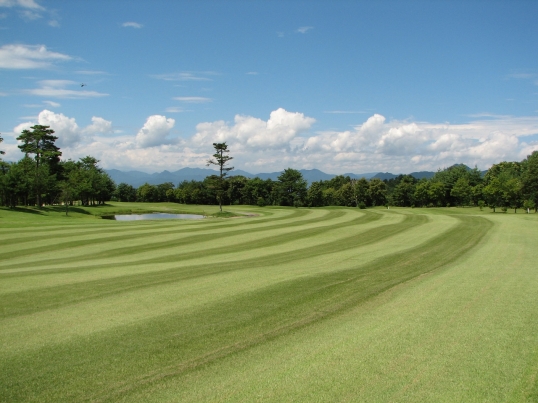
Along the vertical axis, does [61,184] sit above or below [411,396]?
above

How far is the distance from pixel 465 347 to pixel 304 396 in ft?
13.2

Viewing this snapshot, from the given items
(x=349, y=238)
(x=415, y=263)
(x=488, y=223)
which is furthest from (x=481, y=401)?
(x=488, y=223)

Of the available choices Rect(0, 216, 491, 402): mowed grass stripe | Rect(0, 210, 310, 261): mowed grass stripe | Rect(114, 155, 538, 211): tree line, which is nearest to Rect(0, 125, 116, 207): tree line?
Rect(114, 155, 538, 211): tree line

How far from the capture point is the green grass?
6.50 metres

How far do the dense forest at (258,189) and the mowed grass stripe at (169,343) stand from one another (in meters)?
60.8

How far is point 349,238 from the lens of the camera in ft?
90.1

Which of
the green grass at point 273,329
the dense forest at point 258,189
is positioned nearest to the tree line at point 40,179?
the dense forest at point 258,189

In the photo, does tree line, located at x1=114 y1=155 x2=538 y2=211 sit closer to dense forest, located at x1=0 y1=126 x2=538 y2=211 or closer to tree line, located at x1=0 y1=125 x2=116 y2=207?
dense forest, located at x1=0 y1=126 x2=538 y2=211

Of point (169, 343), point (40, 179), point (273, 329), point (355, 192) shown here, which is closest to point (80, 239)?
point (169, 343)

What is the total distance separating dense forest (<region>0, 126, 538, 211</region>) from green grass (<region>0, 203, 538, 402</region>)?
2232 inches

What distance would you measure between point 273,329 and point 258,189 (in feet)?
341

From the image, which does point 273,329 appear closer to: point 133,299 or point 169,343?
point 169,343

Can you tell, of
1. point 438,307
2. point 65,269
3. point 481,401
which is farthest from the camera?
point 65,269

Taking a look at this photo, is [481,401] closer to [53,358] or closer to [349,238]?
[53,358]
